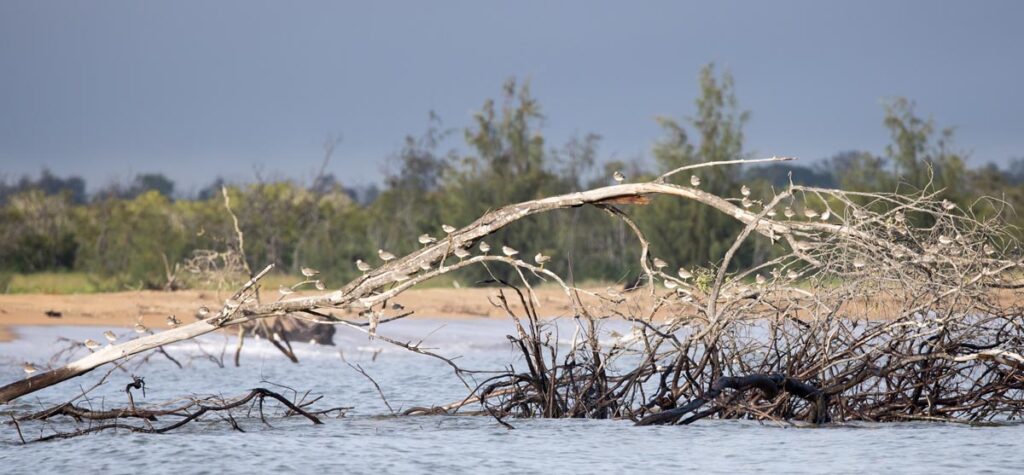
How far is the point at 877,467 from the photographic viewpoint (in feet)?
28.2

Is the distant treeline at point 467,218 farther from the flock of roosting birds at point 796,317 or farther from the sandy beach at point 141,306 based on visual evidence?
the flock of roosting birds at point 796,317

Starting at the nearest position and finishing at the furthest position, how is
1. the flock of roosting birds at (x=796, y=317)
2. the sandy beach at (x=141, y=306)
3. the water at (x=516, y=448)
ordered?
the water at (x=516, y=448), the flock of roosting birds at (x=796, y=317), the sandy beach at (x=141, y=306)

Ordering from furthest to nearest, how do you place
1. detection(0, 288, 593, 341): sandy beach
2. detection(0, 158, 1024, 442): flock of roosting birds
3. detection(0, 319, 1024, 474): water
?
1. detection(0, 288, 593, 341): sandy beach
2. detection(0, 158, 1024, 442): flock of roosting birds
3. detection(0, 319, 1024, 474): water

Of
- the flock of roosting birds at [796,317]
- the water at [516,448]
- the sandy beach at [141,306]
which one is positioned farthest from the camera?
the sandy beach at [141,306]

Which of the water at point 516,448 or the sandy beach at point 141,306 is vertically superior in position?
the sandy beach at point 141,306

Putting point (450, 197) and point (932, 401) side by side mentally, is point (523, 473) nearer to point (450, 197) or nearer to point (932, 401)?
point (932, 401)

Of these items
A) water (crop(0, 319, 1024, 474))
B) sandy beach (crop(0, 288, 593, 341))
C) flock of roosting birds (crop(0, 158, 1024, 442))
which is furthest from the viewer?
sandy beach (crop(0, 288, 593, 341))

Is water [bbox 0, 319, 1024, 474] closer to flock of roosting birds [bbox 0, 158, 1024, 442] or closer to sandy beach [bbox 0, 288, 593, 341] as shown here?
flock of roosting birds [bbox 0, 158, 1024, 442]

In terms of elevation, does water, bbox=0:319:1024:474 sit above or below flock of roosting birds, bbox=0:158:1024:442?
below

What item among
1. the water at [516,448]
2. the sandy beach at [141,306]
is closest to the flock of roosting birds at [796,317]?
the water at [516,448]

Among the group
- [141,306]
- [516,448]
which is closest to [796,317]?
[516,448]

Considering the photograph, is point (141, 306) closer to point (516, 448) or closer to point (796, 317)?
point (516, 448)

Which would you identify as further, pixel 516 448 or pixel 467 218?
pixel 467 218

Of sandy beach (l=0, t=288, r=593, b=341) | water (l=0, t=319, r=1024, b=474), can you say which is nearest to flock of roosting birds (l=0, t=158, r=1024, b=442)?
water (l=0, t=319, r=1024, b=474)
